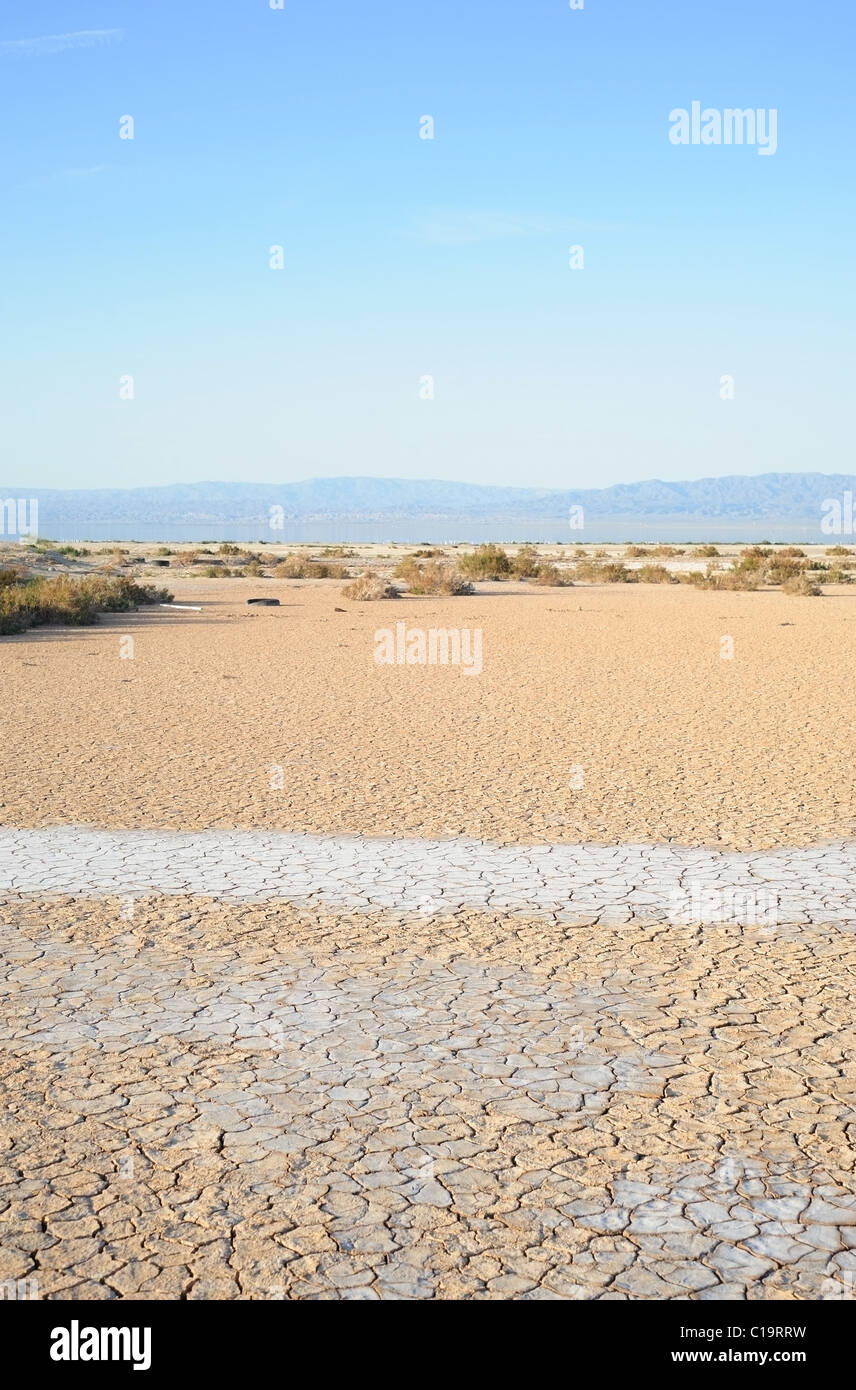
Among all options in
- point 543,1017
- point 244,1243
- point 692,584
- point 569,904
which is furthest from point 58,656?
point 692,584

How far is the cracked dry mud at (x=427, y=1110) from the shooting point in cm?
379

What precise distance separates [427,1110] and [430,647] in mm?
19342

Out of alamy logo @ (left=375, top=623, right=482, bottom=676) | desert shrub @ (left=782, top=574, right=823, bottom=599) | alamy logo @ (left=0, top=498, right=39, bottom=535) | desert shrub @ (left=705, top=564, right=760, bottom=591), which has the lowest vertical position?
alamy logo @ (left=375, top=623, right=482, bottom=676)

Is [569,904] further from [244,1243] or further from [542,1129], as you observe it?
[244,1243]

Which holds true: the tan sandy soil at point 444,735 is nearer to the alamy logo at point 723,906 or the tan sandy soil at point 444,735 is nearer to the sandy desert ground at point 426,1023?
the sandy desert ground at point 426,1023

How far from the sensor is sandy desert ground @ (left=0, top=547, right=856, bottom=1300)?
12.7ft

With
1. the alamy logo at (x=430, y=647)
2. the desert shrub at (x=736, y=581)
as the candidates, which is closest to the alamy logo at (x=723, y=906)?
the alamy logo at (x=430, y=647)

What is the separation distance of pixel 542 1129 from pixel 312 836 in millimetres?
4678

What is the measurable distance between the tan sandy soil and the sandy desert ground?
8 centimetres

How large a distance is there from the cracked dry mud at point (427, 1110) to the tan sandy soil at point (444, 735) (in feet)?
8.81

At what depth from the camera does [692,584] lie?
44969mm
